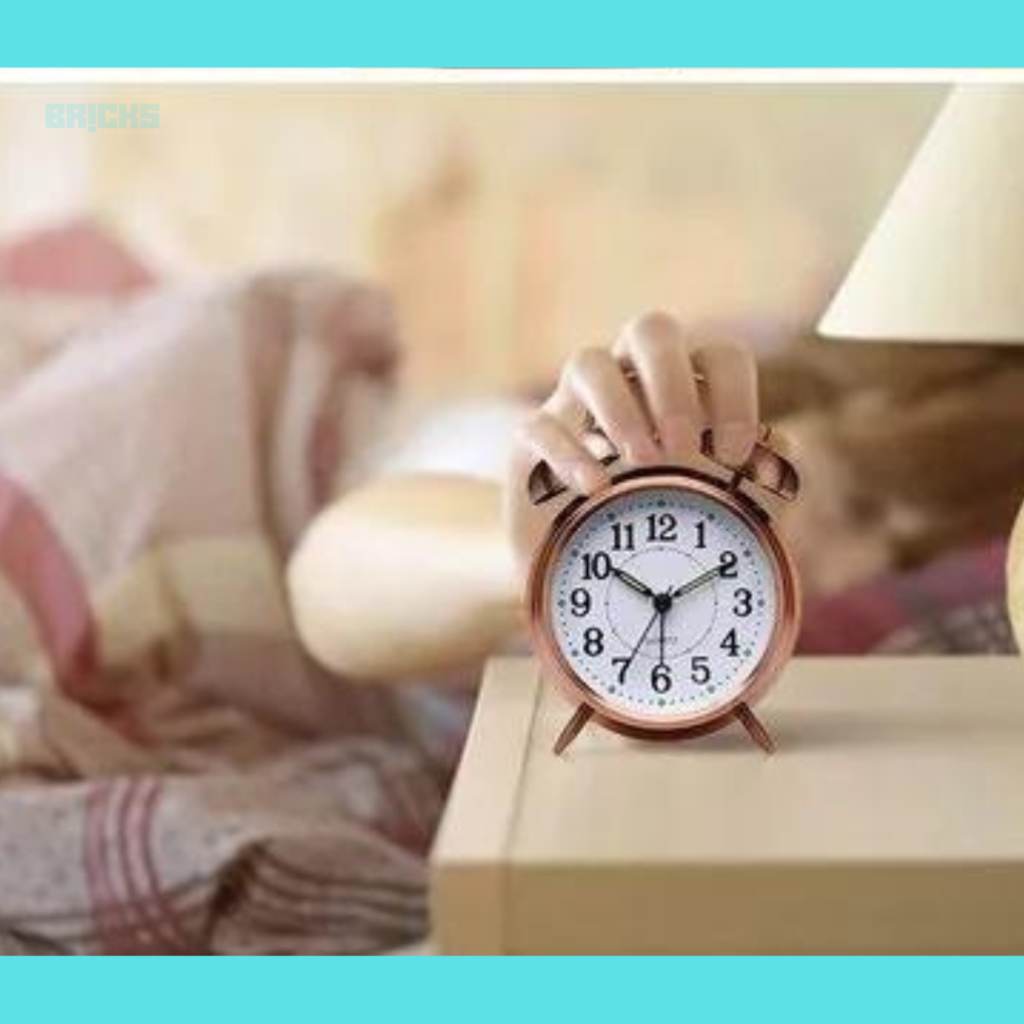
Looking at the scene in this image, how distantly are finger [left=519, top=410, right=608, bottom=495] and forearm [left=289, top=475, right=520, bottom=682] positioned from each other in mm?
152

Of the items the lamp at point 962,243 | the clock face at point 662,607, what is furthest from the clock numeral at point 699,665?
the lamp at point 962,243

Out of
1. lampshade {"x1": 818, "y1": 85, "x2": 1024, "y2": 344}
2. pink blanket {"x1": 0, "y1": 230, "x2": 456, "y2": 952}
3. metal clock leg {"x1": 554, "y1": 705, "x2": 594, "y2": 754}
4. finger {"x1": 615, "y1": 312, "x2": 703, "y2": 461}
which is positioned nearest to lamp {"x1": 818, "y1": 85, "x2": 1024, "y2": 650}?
lampshade {"x1": 818, "y1": 85, "x2": 1024, "y2": 344}

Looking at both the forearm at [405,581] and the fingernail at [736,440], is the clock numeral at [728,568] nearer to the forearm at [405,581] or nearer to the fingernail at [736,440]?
the fingernail at [736,440]

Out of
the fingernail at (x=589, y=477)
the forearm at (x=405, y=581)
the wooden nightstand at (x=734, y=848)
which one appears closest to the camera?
the wooden nightstand at (x=734, y=848)

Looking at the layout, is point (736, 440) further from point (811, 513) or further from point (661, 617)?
point (811, 513)

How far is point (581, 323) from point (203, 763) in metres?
0.35

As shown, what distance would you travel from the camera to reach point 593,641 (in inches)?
44.7

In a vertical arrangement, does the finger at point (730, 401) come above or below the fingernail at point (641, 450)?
above

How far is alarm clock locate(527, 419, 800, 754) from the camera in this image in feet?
3.72

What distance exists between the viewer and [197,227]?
1.40 metres

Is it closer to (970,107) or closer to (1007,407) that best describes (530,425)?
(970,107)

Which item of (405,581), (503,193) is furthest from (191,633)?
(503,193)

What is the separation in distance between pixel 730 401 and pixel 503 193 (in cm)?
31

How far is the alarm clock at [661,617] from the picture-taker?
1133 millimetres
